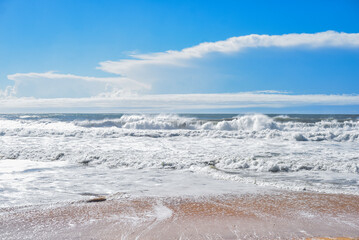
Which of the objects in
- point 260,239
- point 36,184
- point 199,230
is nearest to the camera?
point 260,239

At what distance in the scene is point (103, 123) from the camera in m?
32.7

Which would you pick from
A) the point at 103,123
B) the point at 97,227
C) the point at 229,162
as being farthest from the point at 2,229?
the point at 103,123

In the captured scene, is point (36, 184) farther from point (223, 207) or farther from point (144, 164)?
point (223, 207)

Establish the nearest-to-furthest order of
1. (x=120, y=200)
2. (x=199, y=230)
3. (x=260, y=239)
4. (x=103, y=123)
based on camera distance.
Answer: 1. (x=260, y=239)
2. (x=199, y=230)
3. (x=120, y=200)
4. (x=103, y=123)

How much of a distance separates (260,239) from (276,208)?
1.22 m

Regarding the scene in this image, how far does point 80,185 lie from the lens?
566cm

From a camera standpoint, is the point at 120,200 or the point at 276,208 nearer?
the point at 276,208

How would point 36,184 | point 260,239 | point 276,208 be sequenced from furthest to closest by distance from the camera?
1. point 36,184
2. point 276,208
3. point 260,239

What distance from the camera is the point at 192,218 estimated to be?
3.63m

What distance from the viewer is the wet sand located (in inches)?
122

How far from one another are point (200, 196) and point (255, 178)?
6.47 ft

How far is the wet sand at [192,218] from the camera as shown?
122 inches

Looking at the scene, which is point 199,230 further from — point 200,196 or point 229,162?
point 229,162

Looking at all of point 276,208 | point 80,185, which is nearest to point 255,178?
point 276,208
